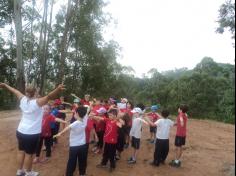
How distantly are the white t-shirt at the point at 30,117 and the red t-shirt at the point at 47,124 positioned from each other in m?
1.68

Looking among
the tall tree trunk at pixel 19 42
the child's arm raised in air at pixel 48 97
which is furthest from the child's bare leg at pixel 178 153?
the tall tree trunk at pixel 19 42

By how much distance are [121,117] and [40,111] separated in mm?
2283

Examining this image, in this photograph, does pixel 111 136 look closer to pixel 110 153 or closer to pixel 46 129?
pixel 110 153

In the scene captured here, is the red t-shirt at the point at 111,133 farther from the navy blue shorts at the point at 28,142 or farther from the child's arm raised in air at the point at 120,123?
the navy blue shorts at the point at 28,142

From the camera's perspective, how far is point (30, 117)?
20.3 feet

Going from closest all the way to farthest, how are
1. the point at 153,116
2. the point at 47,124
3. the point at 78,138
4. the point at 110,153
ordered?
1. the point at 78,138
2. the point at 110,153
3. the point at 47,124
4. the point at 153,116

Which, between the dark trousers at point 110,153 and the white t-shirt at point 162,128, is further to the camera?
the white t-shirt at point 162,128

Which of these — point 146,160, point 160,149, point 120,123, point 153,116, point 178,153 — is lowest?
point 146,160

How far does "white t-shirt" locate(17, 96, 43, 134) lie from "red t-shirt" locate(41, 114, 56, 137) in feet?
5.52

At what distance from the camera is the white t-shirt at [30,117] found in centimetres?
614

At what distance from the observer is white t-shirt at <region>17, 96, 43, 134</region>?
6.14 metres

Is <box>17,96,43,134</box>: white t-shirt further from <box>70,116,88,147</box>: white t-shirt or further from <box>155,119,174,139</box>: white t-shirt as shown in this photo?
<box>155,119,174,139</box>: white t-shirt

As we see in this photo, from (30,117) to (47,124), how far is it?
1.83 m

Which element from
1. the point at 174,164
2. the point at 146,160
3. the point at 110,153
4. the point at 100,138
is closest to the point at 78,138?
the point at 110,153
